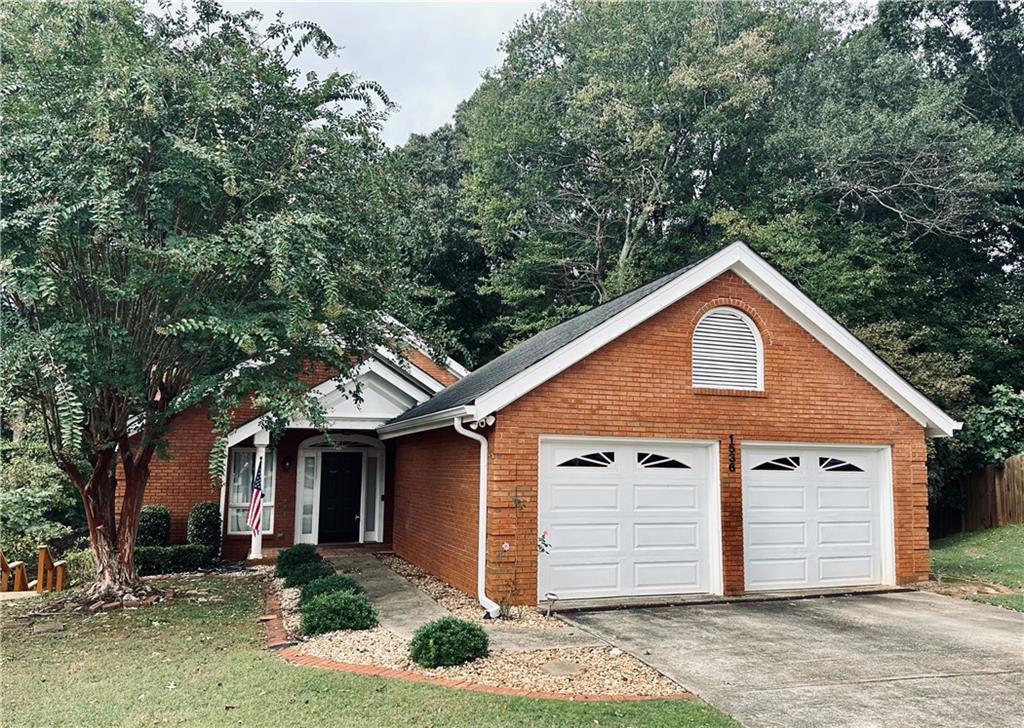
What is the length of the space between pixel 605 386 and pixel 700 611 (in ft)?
11.0

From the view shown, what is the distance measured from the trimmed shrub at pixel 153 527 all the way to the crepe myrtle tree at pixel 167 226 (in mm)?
2972

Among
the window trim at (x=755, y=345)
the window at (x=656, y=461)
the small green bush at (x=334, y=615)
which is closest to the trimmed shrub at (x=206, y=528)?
the small green bush at (x=334, y=615)

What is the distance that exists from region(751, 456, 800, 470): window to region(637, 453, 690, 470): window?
135 centimetres

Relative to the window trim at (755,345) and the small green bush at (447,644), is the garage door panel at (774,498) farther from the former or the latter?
the small green bush at (447,644)

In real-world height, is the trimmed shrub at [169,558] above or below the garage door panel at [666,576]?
below

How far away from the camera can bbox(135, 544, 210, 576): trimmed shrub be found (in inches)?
514

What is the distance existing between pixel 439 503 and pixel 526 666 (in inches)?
221

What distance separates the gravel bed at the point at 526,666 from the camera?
6.28 m

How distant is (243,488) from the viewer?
50.4 feet

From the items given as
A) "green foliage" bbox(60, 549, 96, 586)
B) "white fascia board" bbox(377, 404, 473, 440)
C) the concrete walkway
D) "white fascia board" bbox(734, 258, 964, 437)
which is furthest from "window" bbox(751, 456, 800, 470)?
"green foliage" bbox(60, 549, 96, 586)

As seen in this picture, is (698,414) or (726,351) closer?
(698,414)

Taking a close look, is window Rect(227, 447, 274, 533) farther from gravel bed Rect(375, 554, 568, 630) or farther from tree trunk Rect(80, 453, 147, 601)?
tree trunk Rect(80, 453, 147, 601)

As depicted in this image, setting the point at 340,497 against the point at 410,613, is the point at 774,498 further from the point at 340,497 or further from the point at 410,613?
the point at 340,497

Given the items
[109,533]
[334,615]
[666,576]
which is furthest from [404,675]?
[109,533]
